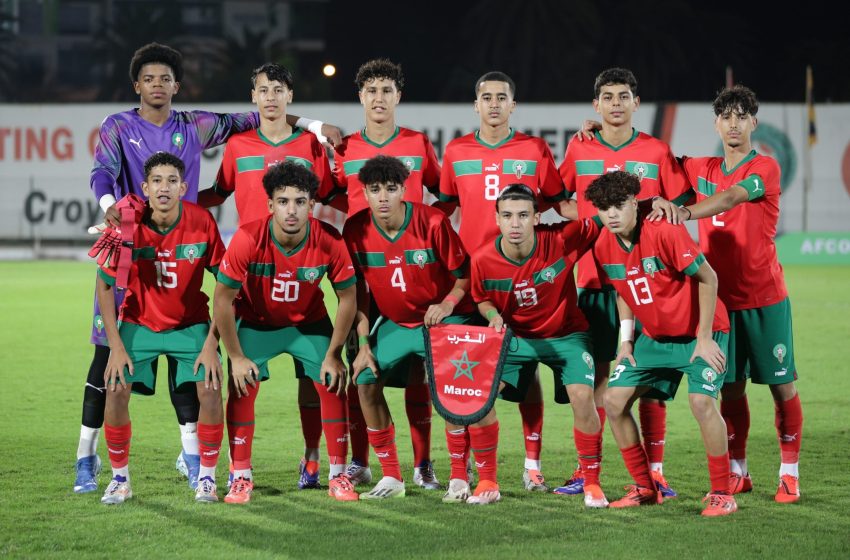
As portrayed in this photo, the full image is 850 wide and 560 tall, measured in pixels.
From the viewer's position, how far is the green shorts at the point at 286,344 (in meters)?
5.75

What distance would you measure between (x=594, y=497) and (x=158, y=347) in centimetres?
223

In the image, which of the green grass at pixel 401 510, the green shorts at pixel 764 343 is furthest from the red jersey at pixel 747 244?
the green grass at pixel 401 510

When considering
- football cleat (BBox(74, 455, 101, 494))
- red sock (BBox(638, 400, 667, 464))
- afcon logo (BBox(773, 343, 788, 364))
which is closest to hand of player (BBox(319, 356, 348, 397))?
football cleat (BBox(74, 455, 101, 494))

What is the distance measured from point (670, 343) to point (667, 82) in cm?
4027

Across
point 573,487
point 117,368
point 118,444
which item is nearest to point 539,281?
point 573,487

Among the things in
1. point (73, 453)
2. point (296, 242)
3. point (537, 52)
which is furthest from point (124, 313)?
point (537, 52)

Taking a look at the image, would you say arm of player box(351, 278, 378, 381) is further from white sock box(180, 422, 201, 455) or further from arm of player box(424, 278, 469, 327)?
white sock box(180, 422, 201, 455)

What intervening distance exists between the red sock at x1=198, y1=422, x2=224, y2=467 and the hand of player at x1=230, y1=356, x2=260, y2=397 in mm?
223

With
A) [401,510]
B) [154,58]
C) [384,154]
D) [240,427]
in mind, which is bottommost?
[401,510]

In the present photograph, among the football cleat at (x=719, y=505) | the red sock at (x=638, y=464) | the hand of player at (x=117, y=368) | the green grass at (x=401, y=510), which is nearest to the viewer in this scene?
the green grass at (x=401, y=510)

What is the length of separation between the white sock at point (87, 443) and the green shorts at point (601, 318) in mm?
2617

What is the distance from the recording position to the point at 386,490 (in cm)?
571

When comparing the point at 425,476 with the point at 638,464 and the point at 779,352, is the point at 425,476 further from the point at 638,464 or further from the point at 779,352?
the point at 779,352

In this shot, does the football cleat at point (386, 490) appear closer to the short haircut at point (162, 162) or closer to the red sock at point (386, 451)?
the red sock at point (386, 451)
